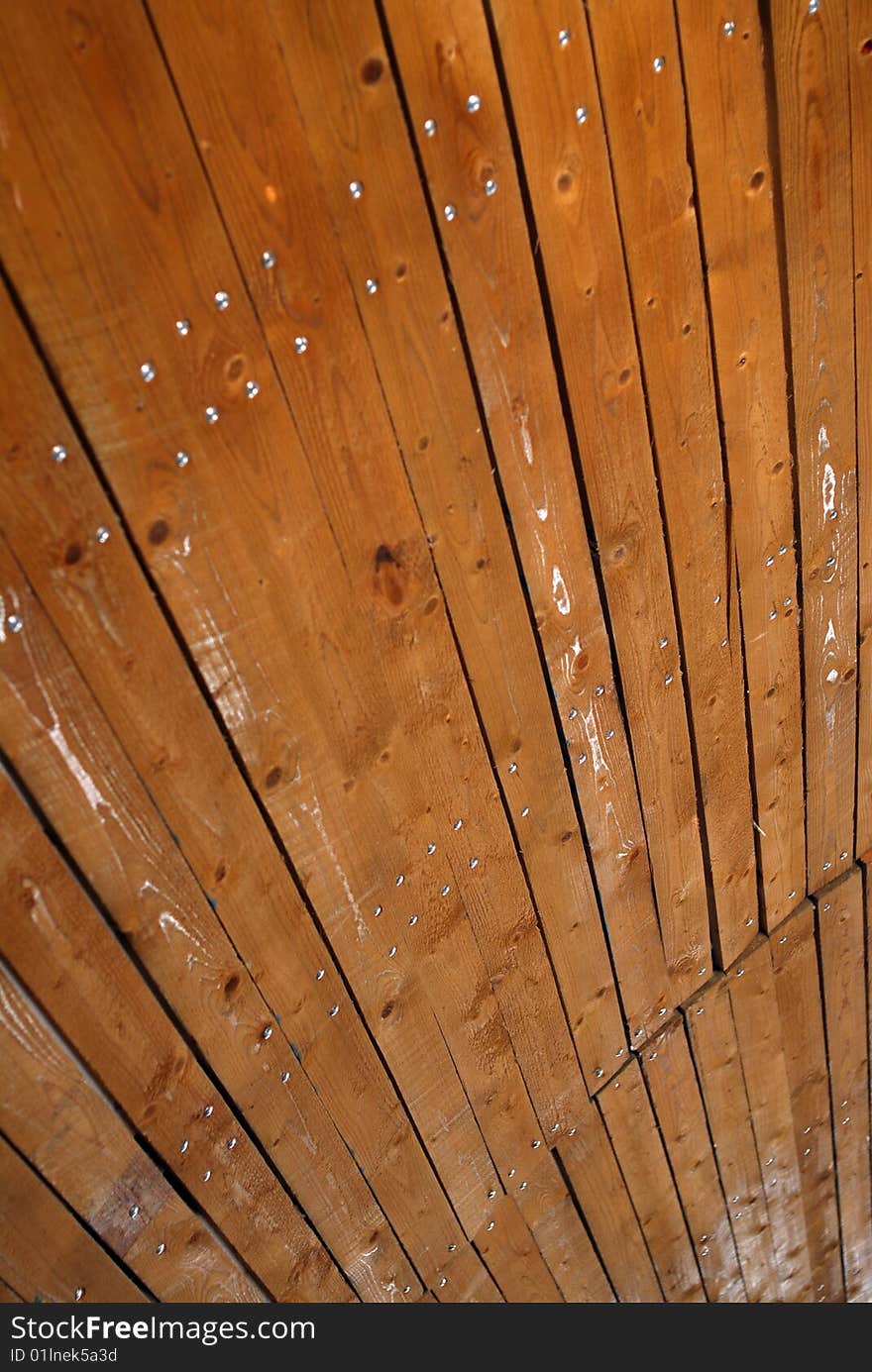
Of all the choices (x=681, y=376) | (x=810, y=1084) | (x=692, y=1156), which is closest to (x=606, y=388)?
(x=681, y=376)

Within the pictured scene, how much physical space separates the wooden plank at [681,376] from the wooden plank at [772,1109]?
393 millimetres

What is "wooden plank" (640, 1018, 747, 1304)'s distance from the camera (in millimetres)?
2602

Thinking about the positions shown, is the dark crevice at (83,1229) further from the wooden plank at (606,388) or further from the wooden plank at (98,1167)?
the wooden plank at (606,388)

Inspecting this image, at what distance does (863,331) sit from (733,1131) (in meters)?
1.93

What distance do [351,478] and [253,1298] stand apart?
144 centimetres

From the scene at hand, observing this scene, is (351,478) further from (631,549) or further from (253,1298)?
(253,1298)

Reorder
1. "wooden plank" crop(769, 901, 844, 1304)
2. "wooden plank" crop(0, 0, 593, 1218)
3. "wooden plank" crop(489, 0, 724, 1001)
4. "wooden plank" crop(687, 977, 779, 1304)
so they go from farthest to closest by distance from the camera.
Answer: "wooden plank" crop(769, 901, 844, 1304) < "wooden plank" crop(687, 977, 779, 1304) < "wooden plank" crop(489, 0, 724, 1001) < "wooden plank" crop(0, 0, 593, 1218)

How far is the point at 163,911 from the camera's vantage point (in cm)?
155

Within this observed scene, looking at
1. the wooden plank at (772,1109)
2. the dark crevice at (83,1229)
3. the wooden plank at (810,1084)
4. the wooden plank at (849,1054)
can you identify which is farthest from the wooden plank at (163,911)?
the wooden plank at (849,1054)

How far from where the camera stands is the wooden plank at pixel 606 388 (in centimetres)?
146

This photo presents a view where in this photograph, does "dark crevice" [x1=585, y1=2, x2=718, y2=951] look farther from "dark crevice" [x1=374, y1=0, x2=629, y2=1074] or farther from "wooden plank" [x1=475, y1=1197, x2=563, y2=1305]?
"wooden plank" [x1=475, y1=1197, x2=563, y2=1305]

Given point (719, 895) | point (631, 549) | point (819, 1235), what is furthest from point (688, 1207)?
point (631, 549)

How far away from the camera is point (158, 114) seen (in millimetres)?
1178

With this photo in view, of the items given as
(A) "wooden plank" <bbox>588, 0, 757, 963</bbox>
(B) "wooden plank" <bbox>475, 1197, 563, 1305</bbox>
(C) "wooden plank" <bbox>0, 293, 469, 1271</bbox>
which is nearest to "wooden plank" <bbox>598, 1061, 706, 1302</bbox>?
(B) "wooden plank" <bbox>475, 1197, 563, 1305</bbox>
